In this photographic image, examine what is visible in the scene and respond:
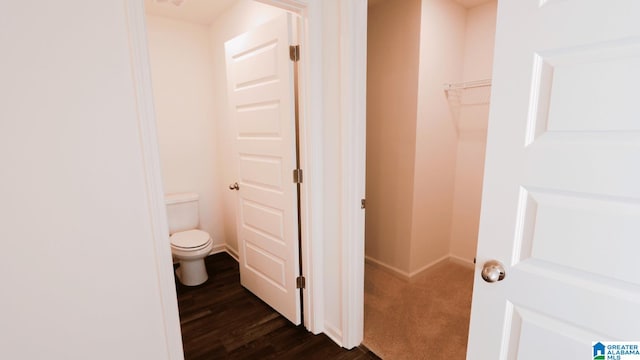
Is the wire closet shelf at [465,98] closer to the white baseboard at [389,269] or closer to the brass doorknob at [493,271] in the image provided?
the white baseboard at [389,269]

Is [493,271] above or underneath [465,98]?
underneath

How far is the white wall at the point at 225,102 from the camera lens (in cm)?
251

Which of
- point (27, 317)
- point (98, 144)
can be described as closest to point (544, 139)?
point (98, 144)

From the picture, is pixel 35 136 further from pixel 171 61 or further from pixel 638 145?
pixel 171 61

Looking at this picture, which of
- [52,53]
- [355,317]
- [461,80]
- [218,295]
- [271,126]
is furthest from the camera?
[461,80]

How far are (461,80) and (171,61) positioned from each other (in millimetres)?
2884

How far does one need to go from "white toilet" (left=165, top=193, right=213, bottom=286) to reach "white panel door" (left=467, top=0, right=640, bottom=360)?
2375 millimetres

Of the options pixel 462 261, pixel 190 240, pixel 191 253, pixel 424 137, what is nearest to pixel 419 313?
pixel 462 261

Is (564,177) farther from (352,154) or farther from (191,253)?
(191,253)

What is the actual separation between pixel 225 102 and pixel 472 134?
2.48 m

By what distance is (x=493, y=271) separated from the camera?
938 millimetres

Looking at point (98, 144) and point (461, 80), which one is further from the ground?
point (461, 80)

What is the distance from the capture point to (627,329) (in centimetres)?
75

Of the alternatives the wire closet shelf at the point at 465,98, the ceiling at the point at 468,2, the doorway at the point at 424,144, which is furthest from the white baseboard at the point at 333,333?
the ceiling at the point at 468,2
